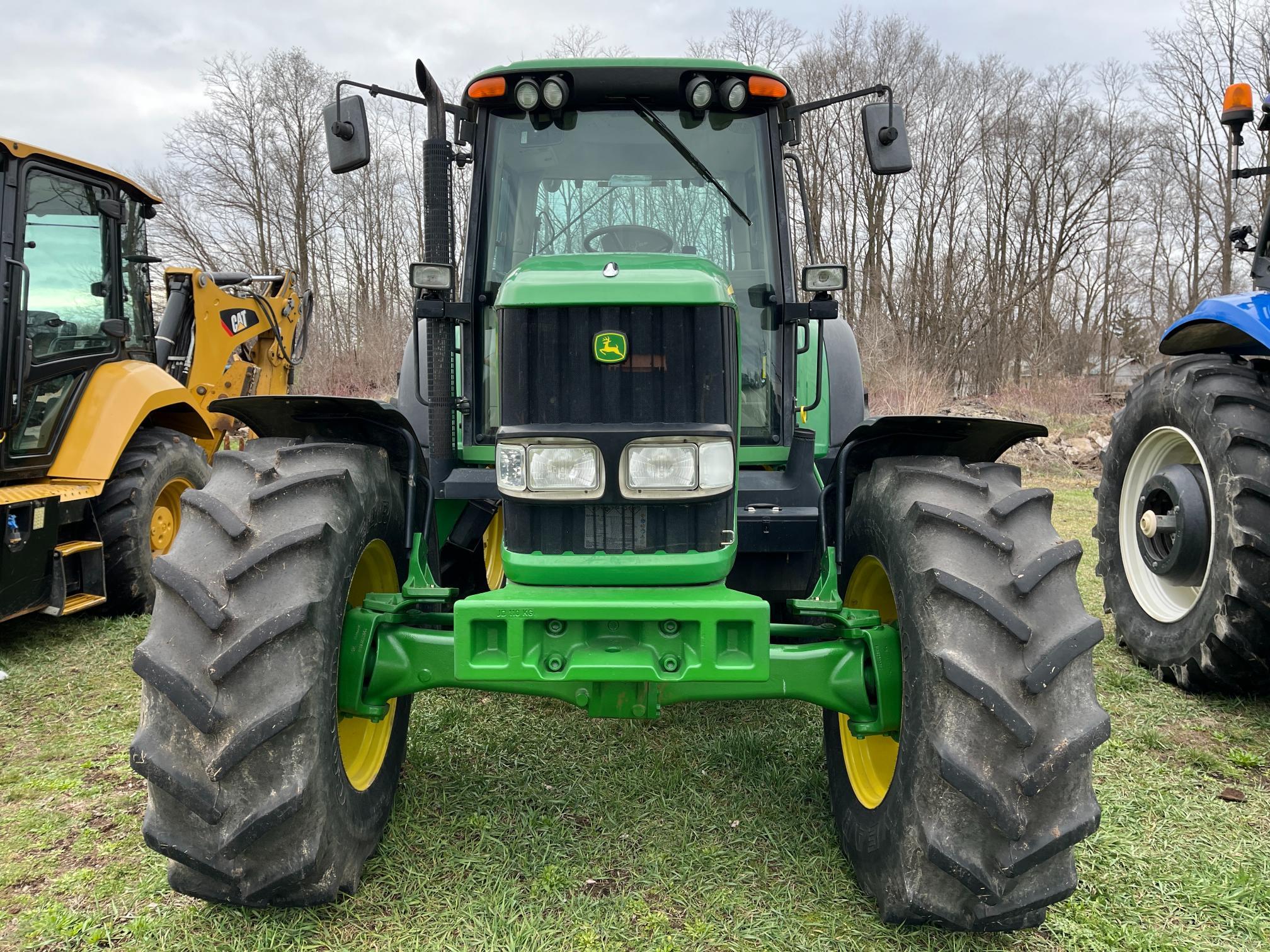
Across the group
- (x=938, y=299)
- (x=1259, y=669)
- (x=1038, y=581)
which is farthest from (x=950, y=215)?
(x=1038, y=581)

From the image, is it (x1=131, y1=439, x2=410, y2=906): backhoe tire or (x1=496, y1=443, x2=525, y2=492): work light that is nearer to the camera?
(x1=131, y1=439, x2=410, y2=906): backhoe tire

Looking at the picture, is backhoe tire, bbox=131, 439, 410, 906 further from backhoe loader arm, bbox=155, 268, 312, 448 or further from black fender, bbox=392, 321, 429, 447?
backhoe loader arm, bbox=155, 268, 312, 448

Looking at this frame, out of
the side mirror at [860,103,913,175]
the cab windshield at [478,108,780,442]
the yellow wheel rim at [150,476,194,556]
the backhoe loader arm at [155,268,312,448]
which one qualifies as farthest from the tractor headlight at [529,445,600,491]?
the backhoe loader arm at [155,268,312,448]

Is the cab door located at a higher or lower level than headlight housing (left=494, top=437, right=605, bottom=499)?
higher

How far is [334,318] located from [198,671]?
68.6 ft

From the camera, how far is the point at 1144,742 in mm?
3494

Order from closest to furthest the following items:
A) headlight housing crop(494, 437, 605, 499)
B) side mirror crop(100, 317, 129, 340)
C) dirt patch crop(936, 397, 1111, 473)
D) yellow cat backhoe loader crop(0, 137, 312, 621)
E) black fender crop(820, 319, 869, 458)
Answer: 1. headlight housing crop(494, 437, 605, 499)
2. black fender crop(820, 319, 869, 458)
3. yellow cat backhoe loader crop(0, 137, 312, 621)
4. side mirror crop(100, 317, 129, 340)
5. dirt patch crop(936, 397, 1111, 473)

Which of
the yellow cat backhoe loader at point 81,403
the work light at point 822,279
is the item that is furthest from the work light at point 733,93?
the yellow cat backhoe loader at point 81,403

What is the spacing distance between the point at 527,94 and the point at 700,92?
0.58 m

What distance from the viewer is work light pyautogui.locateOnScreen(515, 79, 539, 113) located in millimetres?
3014

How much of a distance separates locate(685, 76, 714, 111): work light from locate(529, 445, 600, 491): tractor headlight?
1.37 meters

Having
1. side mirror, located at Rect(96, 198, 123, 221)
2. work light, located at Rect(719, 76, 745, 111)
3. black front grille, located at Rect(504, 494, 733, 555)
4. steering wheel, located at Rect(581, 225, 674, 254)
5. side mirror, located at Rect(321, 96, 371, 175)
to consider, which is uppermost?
side mirror, located at Rect(96, 198, 123, 221)

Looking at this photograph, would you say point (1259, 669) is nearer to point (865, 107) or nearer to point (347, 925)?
point (865, 107)

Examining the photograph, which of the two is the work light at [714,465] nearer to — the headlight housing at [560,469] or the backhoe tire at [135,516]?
the headlight housing at [560,469]
